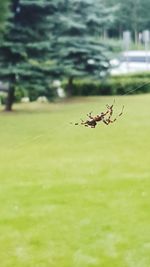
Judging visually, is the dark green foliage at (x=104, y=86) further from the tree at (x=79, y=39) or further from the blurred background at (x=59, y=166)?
the blurred background at (x=59, y=166)

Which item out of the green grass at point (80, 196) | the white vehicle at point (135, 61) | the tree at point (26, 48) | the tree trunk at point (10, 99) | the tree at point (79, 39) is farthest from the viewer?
the white vehicle at point (135, 61)

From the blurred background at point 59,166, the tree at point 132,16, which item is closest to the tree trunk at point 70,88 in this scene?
the blurred background at point 59,166

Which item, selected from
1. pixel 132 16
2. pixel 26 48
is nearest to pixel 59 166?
pixel 26 48

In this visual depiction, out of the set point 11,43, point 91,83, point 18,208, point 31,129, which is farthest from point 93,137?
point 91,83

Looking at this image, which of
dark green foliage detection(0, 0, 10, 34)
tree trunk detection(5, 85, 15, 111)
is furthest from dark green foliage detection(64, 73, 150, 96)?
dark green foliage detection(0, 0, 10, 34)

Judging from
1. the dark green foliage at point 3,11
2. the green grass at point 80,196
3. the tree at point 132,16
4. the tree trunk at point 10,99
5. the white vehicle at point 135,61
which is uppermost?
the tree at point 132,16
